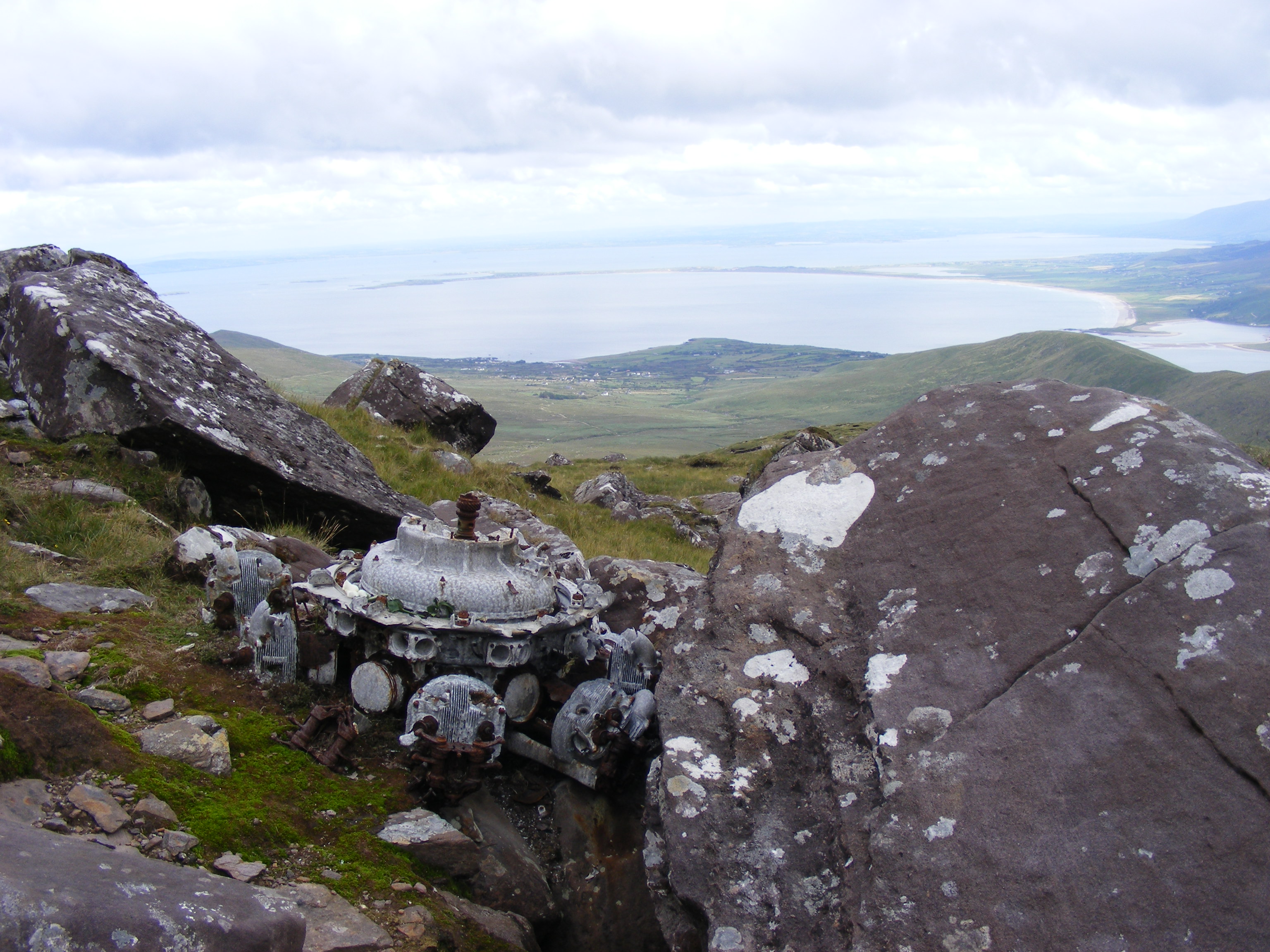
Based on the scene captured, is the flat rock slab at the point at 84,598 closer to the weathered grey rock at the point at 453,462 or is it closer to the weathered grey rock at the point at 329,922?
the weathered grey rock at the point at 329,922

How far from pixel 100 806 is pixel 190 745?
687 mm

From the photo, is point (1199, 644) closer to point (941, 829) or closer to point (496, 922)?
point (941, 829)

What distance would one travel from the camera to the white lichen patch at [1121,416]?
4004 mm

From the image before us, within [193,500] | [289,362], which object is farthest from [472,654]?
[289,362]

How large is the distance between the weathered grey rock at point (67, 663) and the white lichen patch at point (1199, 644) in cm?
464

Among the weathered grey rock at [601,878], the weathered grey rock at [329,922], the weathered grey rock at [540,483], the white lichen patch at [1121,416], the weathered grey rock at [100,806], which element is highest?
the white lichen patch at [1121,416]

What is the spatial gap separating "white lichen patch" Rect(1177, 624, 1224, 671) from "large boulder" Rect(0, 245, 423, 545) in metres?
6.60

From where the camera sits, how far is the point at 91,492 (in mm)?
6895

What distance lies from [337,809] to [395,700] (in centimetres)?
58

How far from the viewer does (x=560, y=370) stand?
14388 cm

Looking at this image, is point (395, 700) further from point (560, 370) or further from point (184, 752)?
point (560, 370)

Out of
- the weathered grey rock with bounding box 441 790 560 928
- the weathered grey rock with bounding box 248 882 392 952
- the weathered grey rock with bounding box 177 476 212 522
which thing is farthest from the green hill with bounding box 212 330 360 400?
the weathered grey rock with bounding box 248 882 392 952

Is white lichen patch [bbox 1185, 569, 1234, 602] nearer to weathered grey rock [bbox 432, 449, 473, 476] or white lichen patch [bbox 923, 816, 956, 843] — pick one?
white lichen patch [bbox 923, 816, 956, 843]

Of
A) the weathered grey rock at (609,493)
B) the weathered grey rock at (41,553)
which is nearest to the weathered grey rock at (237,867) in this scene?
the weathered grey rock at (41,553)
